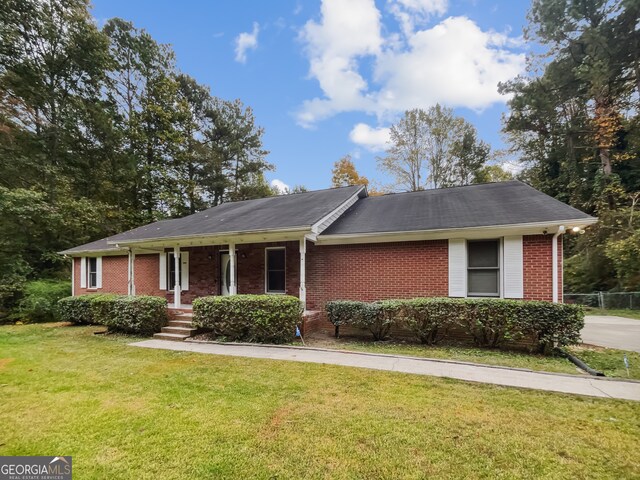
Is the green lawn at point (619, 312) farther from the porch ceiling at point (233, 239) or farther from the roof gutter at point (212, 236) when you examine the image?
the roof gutter at point (212, 236)

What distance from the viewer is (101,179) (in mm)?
20656

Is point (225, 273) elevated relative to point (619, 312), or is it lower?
elevated

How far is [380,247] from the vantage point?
8906 mm

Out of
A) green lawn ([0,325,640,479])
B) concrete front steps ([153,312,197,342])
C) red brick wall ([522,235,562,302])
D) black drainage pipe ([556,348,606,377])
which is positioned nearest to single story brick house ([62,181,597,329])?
red brick wall ([522,235,562,302])

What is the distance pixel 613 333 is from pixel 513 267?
15.7 ft

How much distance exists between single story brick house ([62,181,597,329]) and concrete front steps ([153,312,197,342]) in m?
1.33

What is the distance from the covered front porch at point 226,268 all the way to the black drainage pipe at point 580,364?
652 cm

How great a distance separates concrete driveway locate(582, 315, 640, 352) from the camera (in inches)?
303

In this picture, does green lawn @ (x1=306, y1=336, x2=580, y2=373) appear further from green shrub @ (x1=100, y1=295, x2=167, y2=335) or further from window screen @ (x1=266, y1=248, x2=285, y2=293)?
green shrub @ (x1=100, y1=295, x2=167, y2=335)

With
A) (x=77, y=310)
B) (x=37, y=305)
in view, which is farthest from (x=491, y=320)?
(x=37, y=305)

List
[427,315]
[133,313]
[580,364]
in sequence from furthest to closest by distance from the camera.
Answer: [133,313] → [427,315] → [580,364]

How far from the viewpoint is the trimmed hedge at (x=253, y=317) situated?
7684mm

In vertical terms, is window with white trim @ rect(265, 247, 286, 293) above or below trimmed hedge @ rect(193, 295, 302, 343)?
above

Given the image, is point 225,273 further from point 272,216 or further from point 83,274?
point 83,274
